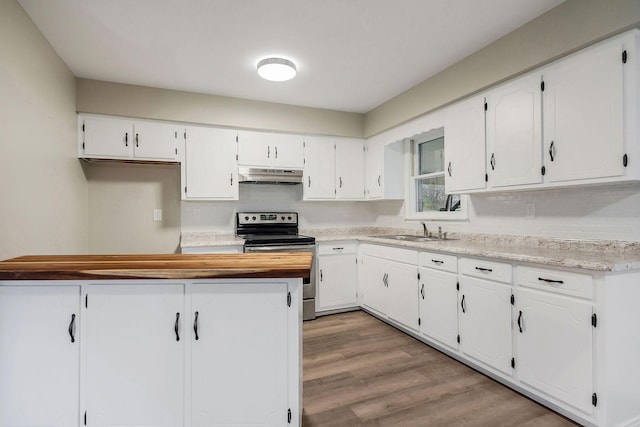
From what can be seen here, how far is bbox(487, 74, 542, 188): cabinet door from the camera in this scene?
2271 mm

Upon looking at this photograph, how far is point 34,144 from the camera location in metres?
2.26

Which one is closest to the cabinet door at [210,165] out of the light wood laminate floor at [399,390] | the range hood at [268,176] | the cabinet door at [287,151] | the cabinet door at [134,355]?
the range hood at [268,176]

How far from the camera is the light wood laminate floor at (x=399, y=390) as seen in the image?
1874 millimetres

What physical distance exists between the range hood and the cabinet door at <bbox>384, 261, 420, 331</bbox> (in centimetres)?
151

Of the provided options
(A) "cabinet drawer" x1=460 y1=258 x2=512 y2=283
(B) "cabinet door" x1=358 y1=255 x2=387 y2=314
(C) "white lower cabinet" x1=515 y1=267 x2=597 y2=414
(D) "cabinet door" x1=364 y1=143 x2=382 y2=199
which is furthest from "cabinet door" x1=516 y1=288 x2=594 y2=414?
(D) "cabinet door" x1=364 y1=143 x2=382 y2=199

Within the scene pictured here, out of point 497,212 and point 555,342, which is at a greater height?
point 497,212

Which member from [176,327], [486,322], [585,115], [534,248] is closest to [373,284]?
[486,322]

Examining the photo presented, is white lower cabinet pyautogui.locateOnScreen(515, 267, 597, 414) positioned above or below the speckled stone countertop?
below

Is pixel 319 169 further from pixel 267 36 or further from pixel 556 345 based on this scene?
pixel 556 345

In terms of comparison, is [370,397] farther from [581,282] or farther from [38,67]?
[38,67]

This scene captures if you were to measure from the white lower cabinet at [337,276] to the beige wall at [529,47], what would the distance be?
1760mm

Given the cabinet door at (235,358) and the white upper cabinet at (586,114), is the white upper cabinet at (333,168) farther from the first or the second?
the cabinet door at (235,358)

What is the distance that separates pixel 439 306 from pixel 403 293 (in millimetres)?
478

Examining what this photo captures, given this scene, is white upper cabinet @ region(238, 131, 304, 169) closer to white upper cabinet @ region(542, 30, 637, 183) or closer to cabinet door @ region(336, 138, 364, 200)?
cabinet door @ region(336, 138, 364, 200)
